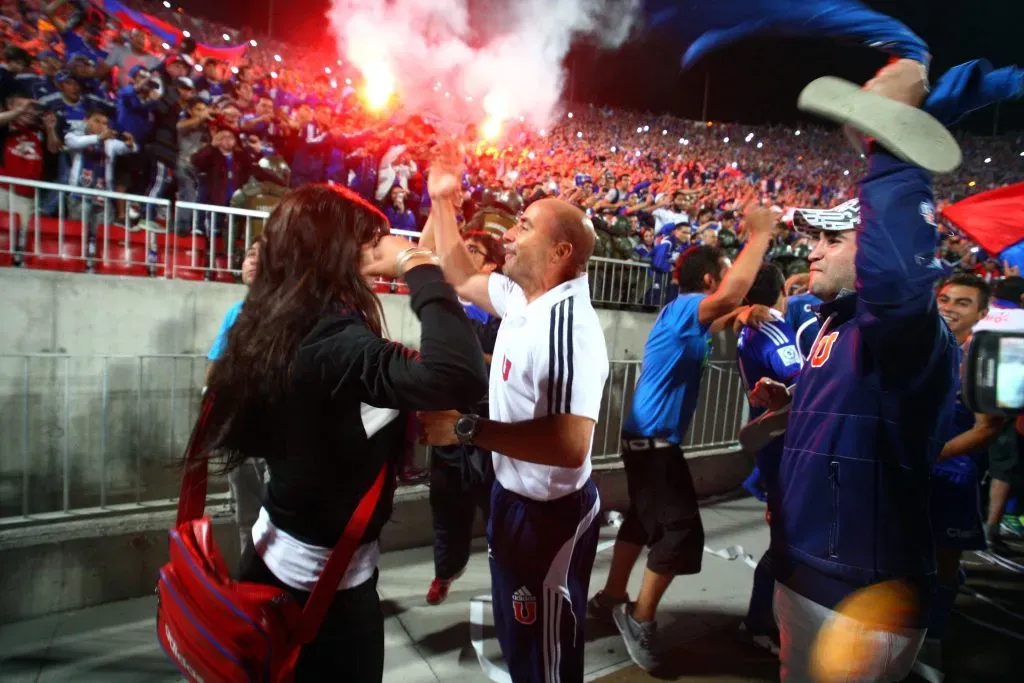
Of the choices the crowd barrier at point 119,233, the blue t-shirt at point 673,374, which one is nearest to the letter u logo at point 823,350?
the blue t-shirt at point 673,374

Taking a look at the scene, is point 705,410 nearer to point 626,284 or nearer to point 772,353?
point 626,284

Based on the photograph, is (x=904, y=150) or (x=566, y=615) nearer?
(x=904, y=150)

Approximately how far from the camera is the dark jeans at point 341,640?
1.73 metres

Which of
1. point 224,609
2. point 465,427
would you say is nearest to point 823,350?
point 465,427

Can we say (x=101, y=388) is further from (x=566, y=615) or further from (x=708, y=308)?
(x=708, y=308)

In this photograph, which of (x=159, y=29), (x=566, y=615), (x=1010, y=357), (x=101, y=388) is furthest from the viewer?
(x=159, y=29)

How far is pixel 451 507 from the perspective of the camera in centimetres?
374

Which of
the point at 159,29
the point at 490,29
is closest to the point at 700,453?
the point at 490,29

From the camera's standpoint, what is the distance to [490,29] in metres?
9.35

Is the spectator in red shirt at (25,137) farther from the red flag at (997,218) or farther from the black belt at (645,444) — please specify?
the red flag at (997,218)

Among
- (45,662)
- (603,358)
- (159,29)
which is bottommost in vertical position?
(45,662)

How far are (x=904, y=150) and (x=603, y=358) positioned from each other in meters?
1.15

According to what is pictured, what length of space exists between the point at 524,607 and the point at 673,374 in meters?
1.82

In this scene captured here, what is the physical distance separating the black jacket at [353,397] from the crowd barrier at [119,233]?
3774mm
